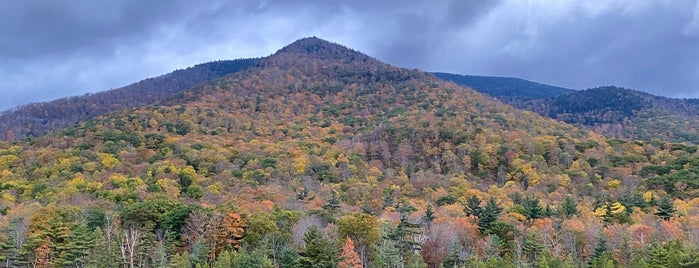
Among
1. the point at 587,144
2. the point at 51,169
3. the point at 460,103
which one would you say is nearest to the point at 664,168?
the point at 587,144

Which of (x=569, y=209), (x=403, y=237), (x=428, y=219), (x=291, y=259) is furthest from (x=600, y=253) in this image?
(x=291, y=259)

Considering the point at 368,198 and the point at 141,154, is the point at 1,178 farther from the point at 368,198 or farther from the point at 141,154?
the point at 368,198

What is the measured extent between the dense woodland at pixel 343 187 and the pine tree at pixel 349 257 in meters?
0.26

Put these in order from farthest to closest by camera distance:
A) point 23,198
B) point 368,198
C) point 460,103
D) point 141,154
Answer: point 460,103
point 141,154
point 368,198
point 23,198

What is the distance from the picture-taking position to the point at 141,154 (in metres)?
108

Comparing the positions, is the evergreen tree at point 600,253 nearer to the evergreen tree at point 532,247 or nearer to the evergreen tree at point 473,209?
the evergreen tree at point 532,247

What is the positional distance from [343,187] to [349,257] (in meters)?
40.2

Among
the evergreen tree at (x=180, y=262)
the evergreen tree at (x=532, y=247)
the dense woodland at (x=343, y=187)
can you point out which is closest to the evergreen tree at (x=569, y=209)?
the dense woodland at (x=343, y=187)

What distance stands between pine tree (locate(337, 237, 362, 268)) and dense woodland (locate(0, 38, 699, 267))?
26 centimetres

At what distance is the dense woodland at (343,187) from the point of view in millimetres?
51750

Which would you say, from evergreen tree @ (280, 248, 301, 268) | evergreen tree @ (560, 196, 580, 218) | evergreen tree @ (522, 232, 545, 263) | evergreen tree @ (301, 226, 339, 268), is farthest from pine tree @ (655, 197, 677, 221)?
evergreen tree @ (280, 248, 301, 268)

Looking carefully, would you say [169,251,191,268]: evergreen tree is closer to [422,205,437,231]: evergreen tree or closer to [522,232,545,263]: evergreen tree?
[422,205,437,231]: evergreen tree

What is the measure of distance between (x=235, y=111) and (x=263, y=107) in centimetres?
940

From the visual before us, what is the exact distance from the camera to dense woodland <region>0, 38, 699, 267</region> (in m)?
51.8
